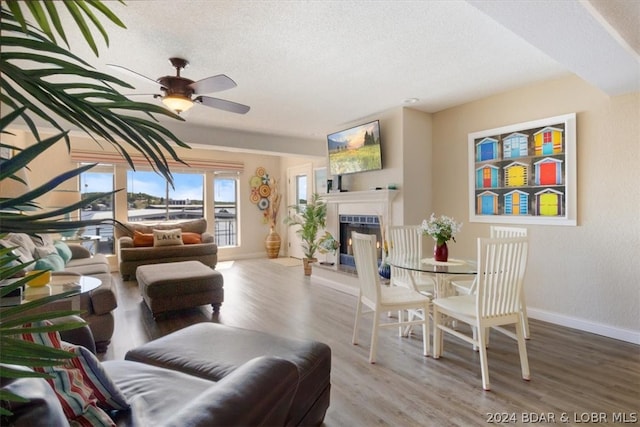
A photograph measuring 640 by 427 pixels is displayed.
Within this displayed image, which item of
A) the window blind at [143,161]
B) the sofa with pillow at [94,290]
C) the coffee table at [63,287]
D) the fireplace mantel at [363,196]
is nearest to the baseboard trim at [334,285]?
the fireplace mantel at [363,196]

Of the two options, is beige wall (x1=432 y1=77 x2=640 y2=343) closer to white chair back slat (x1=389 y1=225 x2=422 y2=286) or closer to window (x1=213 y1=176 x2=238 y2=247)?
white chair back slat (x1=389 y1=225 x2=422 y2=286)

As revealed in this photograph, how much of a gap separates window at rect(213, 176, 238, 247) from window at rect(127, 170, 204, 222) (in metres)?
0.35

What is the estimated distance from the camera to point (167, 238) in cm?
596

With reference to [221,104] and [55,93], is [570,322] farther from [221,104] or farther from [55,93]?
[55,93]

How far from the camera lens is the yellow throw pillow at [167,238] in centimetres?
589

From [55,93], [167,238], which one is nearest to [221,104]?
[55,93]

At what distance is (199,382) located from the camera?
1.49m

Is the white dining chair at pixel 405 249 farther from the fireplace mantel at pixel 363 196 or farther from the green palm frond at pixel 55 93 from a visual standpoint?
the green palm frond at pixel 55 93

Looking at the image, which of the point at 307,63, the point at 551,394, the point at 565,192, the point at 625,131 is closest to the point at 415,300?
the point at 551,394

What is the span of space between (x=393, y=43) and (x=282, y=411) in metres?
2.54

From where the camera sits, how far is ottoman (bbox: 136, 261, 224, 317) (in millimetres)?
3447

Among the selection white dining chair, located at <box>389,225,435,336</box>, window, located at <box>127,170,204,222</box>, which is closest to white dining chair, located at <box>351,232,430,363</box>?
white dining chair, located at <box>389,225,435,336</box>

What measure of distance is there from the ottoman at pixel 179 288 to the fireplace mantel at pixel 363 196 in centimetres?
220

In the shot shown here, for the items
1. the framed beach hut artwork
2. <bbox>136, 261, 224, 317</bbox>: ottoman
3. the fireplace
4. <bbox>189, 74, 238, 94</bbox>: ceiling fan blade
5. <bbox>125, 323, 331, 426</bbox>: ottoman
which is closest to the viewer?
<bbox>125, 323, 331, 426</bbox>: ottoman
